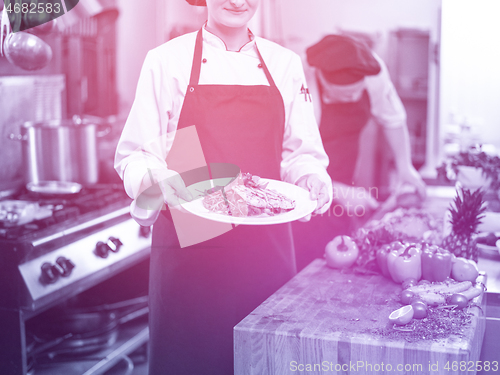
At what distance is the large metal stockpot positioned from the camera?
6.72 feet

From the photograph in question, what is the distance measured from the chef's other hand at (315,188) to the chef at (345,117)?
1.75ft

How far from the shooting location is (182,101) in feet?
4.51

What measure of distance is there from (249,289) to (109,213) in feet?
2.43

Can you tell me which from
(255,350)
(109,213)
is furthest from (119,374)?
(255,350)

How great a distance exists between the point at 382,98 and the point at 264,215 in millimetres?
1216

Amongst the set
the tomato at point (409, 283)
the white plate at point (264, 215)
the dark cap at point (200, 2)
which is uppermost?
the dark cap at point (200, 2)

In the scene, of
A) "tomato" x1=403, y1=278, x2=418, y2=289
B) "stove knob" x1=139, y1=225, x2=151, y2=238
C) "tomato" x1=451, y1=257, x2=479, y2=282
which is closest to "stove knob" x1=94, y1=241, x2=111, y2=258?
"stove knob" x1=139, y1=225, x2=151, y2=238

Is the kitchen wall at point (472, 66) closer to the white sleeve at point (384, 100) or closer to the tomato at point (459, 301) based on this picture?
the white sleeve at point (384, 100)

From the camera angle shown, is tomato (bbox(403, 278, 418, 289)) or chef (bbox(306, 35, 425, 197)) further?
chef (bbox(306, 35, 425, 197))

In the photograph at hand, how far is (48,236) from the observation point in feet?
5.53

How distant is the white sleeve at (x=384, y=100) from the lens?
2156 millimetres

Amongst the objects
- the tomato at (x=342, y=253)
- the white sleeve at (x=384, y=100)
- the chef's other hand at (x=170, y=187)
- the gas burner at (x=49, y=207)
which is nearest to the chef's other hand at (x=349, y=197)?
the white sleeve at (x=384, y=100)

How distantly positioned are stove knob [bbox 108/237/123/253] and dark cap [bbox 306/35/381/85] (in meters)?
1.01

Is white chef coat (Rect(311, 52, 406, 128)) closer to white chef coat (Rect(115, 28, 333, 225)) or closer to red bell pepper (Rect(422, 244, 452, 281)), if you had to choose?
white chef coat (Rect(115, 28, 333, 225))
